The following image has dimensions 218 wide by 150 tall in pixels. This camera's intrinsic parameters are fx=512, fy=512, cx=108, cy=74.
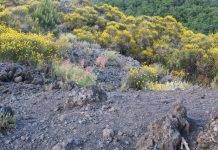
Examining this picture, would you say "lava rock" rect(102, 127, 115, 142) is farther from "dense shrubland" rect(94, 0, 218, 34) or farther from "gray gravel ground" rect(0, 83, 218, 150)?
"dense shrubland" rect(94, 0, 218, 34)

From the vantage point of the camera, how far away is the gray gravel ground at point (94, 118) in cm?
577

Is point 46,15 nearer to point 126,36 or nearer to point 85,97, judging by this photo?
point 126,36

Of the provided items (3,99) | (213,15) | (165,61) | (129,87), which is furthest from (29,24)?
(213,15)

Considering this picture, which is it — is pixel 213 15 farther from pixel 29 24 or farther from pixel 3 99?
pixel 3 99

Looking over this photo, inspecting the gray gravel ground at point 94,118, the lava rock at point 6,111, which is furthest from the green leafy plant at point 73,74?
the lava rock at point 6,111

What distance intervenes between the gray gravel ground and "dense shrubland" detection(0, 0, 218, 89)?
14.9 ft

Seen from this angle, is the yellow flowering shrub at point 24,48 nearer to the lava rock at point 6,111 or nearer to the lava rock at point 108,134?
the lava rock at point 6,111

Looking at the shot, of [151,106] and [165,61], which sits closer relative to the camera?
[151,106]

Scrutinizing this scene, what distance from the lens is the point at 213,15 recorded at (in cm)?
4275

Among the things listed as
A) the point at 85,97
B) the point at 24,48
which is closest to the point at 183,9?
the point at 24,48

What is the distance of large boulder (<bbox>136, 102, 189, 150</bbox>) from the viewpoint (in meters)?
5.29

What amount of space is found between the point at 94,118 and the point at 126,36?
12196 millimetres

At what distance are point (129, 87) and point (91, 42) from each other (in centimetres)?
717

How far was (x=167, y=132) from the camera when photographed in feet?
17.4
